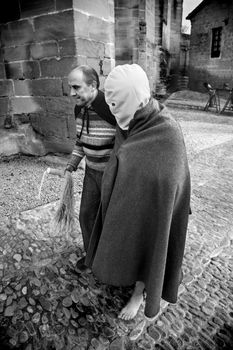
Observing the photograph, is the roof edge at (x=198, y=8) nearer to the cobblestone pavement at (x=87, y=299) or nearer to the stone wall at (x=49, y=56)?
the stone wall at (x=49, y=56)

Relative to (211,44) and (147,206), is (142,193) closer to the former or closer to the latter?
(147,206)

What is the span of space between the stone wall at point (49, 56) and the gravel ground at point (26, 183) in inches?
12.7

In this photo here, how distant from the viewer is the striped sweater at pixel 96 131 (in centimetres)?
182

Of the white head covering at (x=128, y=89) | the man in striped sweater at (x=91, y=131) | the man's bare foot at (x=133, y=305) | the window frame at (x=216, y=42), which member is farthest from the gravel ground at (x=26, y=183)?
the window frame at (x=216, y=42)

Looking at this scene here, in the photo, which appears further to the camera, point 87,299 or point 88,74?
point 87,299

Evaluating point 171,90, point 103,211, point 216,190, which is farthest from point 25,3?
point 171,90

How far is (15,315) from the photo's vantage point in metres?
1.82

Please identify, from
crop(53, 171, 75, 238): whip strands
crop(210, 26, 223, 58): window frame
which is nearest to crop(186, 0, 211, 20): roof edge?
crop(210, 26, 223, 58): window frame

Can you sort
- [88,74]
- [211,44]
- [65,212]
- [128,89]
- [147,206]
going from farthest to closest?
[211,44]
[65,212]
[88,74]
[147,206]
[128,89]

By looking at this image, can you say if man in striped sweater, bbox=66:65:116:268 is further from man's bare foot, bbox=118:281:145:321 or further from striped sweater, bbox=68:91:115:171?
man's bare foot, bbox=118:281:145:321

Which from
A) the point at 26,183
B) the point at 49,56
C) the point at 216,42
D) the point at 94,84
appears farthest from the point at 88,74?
the point at 216,42

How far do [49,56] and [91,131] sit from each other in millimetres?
2479

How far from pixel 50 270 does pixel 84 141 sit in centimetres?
117

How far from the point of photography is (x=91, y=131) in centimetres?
187
